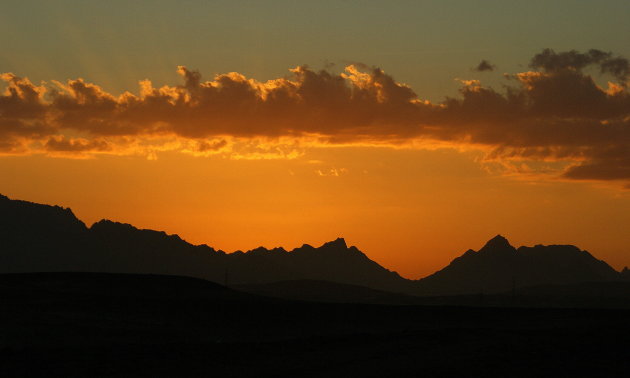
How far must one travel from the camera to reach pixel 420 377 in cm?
4212

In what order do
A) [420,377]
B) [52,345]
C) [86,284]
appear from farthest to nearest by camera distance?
[86,284]
[52,345]
[420,377]

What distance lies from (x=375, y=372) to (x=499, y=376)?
6097 millimetres

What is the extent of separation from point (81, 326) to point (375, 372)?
30090mm

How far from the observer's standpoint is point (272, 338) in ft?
223

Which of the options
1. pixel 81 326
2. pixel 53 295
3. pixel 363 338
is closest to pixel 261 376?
pixel 363 338

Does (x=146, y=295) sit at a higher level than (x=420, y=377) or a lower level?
higher

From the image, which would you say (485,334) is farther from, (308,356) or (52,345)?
(52,345)

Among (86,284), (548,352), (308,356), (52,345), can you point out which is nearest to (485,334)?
(548,352)

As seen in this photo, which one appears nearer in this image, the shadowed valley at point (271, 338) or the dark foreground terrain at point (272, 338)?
the dark foreground terrain at point (272, 338)

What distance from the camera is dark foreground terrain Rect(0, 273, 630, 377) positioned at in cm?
4582

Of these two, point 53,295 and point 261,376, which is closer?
point 261,376

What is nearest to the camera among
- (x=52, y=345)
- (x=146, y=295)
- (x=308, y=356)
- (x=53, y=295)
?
(x=308, y=356)

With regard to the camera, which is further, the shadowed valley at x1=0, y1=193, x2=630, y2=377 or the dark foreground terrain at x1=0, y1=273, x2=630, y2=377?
the shadowed valley at x1=0, y1=193, x2=630, y2=377

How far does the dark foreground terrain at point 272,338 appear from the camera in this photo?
150 ft
